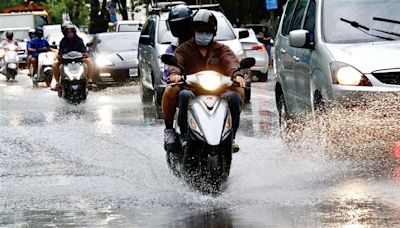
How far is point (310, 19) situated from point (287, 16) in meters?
1.76

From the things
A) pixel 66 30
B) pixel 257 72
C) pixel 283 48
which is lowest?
pixel 257 72

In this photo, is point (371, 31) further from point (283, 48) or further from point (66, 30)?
point (66, 30)

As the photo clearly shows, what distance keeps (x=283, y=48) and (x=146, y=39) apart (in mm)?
6367

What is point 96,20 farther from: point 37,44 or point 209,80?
point 209,80

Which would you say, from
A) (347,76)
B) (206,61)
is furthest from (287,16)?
(206,61)

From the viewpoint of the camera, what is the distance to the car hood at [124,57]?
85.8 feet

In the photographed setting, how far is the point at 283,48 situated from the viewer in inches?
522

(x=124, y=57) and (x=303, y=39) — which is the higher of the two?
(x=303, y=39)

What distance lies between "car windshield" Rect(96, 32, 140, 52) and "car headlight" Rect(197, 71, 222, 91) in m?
18.0

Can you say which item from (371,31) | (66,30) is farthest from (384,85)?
(66,30)

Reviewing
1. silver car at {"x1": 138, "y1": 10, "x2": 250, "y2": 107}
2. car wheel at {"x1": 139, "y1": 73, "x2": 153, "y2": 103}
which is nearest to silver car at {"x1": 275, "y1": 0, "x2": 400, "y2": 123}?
silver car at {"x1": 138, "y1": 10, "x2": 250, "y2": 107}

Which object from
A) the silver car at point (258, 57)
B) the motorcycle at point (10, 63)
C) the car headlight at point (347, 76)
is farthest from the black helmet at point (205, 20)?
the motorcycle at point (10, 63)

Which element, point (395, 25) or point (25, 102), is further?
point (25, 102)

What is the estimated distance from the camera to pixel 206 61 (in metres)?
9.55
